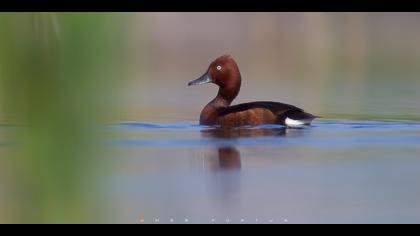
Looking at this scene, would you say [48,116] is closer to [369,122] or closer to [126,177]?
[126,177]

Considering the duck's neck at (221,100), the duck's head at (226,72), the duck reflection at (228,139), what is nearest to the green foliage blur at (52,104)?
the duck reflection at (228,139)

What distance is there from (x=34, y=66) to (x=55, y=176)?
47 centimetres

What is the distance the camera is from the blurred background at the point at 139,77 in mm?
3807

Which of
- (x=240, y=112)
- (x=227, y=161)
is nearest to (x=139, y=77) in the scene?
(x=240, y=112)

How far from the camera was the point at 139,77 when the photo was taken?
14.2 metres

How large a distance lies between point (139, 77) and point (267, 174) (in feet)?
27.3

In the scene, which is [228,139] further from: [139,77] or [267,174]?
[139,77]

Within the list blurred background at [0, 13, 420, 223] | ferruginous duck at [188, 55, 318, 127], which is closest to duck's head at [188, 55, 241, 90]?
ferruginous duck at [188, 55, 318, 127]

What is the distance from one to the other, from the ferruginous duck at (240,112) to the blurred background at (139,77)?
442 millimetres

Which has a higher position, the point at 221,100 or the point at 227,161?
the point at 221,100

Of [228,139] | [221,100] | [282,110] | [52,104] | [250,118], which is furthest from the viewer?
[221,100]

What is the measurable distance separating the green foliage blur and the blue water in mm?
610

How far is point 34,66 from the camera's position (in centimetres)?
386
